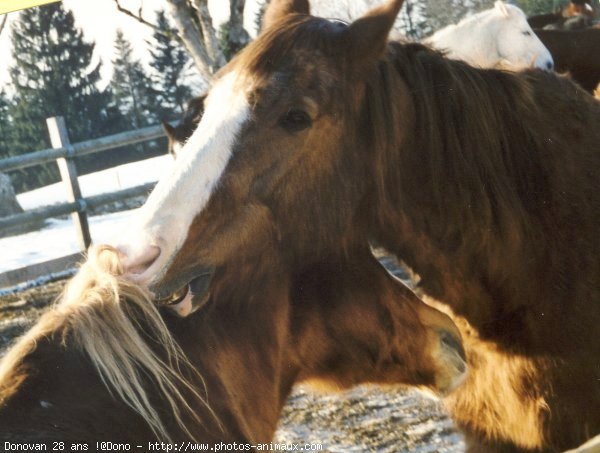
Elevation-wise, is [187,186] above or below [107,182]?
above

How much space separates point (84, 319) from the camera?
1525mm

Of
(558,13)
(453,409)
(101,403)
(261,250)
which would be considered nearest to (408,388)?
(453,409)

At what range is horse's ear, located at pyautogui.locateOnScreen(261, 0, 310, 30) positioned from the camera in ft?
7.13

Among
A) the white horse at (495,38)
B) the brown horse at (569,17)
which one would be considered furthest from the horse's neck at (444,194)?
the brown horse at (569,17)

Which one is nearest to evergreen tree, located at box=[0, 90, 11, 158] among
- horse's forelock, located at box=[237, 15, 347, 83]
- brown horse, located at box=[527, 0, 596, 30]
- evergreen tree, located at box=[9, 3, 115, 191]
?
evergreen tree, located at box=[9, 3, 115, 191]

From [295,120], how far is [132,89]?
15.8 ft

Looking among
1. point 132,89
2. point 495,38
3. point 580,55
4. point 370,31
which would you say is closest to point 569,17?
point 580,55

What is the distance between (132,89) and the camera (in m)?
6.28

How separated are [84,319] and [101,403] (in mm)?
190

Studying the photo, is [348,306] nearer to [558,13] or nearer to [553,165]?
[553,165]

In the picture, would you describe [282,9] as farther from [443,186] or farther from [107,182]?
[107,182]

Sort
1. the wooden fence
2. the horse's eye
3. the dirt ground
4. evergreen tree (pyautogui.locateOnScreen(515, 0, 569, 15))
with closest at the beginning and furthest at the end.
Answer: the horse's eye < the dirt ground < the wooden fence < evergreen tree (pyautogui.locateOnScreen(515, 0, 569, 15))

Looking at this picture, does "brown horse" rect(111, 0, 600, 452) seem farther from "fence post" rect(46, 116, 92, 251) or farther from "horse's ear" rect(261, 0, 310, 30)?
"fence post" rect(46, 116, 92, 251)

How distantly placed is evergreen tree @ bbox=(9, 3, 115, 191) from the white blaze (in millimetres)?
3377
